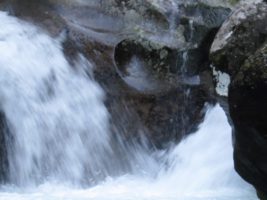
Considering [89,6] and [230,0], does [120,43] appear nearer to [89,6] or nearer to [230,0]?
[89,6]

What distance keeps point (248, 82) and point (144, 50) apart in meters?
2.67

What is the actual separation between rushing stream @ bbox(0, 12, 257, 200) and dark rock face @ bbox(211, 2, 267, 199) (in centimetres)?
42

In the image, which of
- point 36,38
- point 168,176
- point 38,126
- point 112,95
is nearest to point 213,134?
point 168,176

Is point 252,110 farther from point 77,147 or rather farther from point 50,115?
point 50,115

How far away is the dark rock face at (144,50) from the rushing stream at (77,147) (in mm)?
173

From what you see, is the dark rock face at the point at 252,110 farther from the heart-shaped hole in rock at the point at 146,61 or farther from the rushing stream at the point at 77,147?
the heart-shaped hole in rock at the point at 146,61

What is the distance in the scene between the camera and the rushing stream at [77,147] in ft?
17.7

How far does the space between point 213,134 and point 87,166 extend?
1327 millimetres

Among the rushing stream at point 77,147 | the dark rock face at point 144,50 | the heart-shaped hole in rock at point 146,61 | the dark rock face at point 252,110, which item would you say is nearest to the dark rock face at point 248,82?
the dark rock face at point 252,110

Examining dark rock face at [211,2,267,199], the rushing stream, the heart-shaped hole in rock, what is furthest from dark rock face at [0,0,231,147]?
dark rock face at [211,2,267,199]

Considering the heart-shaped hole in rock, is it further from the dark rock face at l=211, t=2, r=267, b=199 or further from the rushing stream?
the dark rock face at l=211, t=2, r=267, b=199

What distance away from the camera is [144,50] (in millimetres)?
6949

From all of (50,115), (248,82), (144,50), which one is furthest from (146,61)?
(248,82)

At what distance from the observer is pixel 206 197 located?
4.94 meters
